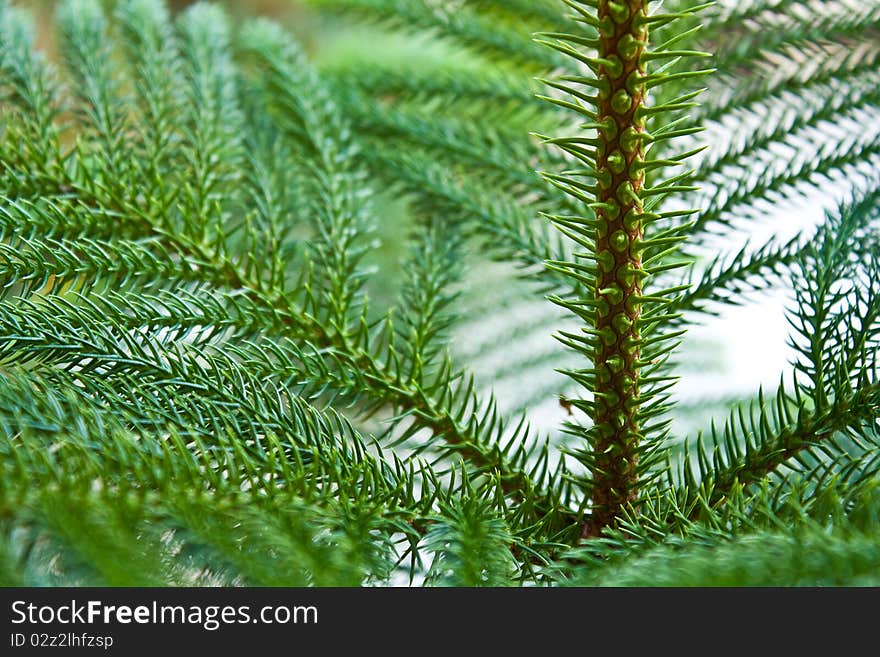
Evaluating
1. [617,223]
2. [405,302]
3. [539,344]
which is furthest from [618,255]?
[539,344]

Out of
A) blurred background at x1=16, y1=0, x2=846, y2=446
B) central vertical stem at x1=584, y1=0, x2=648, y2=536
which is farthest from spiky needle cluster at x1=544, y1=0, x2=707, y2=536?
blurred background at x1=16, y1=0, x2=846, y2=446

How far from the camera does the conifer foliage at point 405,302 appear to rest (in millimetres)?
311

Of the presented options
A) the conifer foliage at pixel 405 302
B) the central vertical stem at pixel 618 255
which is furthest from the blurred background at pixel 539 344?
the central vertical stem at pixel 618 255

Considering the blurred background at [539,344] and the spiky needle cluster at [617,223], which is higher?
the blurred background at [539,344]

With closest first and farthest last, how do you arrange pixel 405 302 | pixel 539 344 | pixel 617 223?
pixel 617 223, pixel 405 302, pixel 539 344

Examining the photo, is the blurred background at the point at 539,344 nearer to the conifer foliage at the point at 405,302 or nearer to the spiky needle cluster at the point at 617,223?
the conifer foliage at the point at 405,302

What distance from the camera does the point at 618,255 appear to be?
14.0 inches

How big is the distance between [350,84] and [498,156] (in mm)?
204

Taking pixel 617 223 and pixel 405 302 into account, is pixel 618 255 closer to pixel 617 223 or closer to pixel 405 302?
pixel 617 223

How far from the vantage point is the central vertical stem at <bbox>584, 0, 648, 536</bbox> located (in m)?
0.33

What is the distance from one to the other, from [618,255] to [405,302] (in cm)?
22

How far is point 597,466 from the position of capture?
407 millimetres
